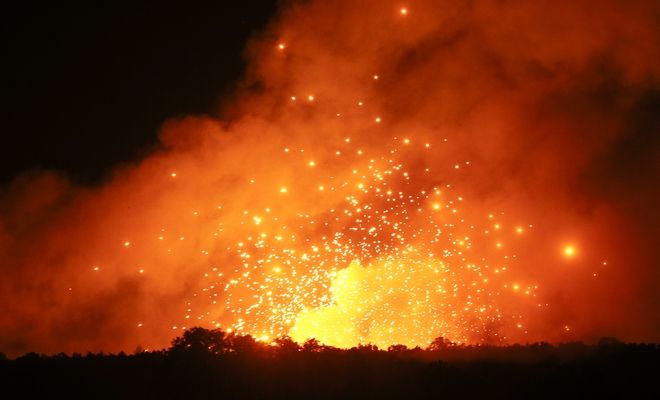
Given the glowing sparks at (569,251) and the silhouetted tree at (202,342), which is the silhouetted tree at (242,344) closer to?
the silhouetted tree at (202,342)

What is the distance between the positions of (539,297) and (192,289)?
1050cm

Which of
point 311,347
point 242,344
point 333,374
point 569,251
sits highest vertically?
point 569,251

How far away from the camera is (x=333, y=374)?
6531 millimetres

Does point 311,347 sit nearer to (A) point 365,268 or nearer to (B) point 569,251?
(A) point 365,268

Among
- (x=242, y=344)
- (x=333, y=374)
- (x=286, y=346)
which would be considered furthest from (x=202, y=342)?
(x=333, y=374)

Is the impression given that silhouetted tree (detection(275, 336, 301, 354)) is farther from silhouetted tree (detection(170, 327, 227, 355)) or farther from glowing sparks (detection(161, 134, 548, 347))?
glowing sparks (detection(161, 134, 548, 347))

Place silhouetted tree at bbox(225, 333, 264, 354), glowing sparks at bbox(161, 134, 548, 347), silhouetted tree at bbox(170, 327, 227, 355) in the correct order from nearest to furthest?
1. silhouetted tree at bbox(225, 333, 264, 354)
2. silhouetted tree at bbox(170, 327, 227, 355)
3. glowing sparks at bbox(161, 134, 548, 347)

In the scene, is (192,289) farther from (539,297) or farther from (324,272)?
(539,297)

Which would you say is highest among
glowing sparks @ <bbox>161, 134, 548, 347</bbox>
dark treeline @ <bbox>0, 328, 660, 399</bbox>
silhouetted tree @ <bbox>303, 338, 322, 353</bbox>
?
glowing sparks @ <bbox>161, 134, 548, 347</bbox>

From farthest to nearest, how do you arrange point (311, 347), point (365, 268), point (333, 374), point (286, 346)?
point (365, 268) < point (311, 347) < point (286, 346) < point (333, 374)

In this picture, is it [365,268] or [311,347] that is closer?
[311,347]

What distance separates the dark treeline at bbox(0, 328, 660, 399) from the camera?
619 centimetres

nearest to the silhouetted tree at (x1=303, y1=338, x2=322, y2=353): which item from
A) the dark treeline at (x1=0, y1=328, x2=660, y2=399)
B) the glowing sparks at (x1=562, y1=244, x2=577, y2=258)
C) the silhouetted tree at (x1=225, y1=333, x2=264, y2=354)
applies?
the dark treeline at (x1=0, y1=328, x2=660, y2=399)

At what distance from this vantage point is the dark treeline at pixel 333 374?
6188 millimetres
